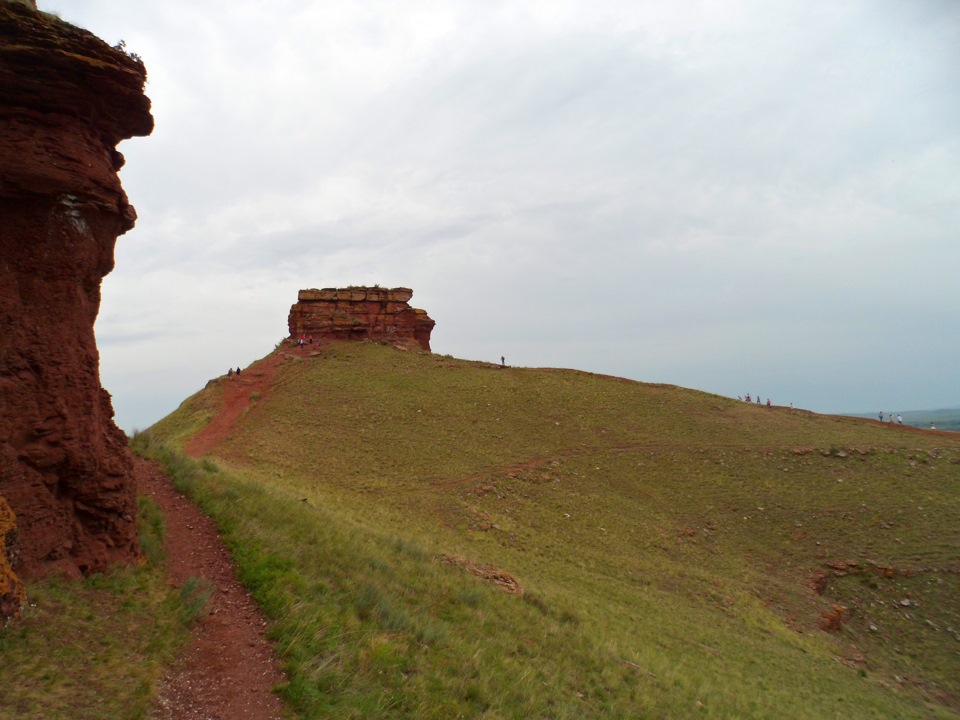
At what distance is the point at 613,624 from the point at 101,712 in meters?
12.2

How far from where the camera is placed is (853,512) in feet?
81.6

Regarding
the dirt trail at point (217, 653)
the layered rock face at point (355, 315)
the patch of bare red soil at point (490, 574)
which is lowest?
the patch of bare red soil at point (490, 574)

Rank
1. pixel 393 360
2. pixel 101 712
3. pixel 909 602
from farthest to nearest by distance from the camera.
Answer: pixel 393 360 < pixel 909 602 < pixel 101 712

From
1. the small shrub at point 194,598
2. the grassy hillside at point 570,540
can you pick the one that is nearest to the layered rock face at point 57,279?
the small shrub at point 194,598

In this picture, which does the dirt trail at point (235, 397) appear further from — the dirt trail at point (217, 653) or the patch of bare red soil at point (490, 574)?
the dirt trail at point (217, 653)

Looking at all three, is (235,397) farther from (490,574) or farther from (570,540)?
(490,574)

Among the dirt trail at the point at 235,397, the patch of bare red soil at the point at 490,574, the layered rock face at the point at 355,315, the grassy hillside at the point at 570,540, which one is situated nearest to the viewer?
the grassy hillside at the point at 570,540

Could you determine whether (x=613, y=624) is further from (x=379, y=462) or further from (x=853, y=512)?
(x=853, y=512)

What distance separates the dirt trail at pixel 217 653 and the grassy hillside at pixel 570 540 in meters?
0.32

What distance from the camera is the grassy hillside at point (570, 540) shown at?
955cm

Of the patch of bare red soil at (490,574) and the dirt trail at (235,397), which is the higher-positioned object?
the dirt trail at (235,397)

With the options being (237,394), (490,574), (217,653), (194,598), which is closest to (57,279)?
(194,598)

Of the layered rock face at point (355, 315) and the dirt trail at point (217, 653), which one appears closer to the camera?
the dirt trail at point (217, 653)

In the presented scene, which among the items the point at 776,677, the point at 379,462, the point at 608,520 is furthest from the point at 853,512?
the point at 379,462
